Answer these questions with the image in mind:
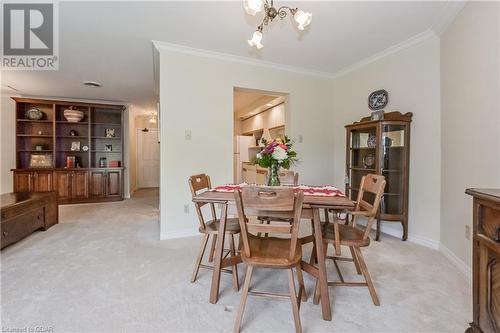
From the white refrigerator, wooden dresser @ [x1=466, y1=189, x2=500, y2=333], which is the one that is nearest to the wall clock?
wooden dresser @ [x1=466, y1=189, x2=500, y2=333]

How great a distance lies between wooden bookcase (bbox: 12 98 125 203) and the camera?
5.00 metres

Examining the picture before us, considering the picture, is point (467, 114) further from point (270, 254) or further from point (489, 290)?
point (270, 254)

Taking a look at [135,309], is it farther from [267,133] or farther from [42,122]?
[42,122]

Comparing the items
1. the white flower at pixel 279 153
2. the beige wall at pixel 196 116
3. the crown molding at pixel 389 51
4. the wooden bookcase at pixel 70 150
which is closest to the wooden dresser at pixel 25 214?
the beige wall at pixel 196 116

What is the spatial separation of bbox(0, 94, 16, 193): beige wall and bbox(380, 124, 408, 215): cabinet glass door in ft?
24.4

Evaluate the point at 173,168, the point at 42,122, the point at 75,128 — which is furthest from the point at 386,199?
the point at 42,122

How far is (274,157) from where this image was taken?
187 centimetres

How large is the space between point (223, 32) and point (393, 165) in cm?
273

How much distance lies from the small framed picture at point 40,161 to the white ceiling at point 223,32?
199cm

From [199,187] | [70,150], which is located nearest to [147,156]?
[70,150]

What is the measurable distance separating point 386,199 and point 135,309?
3.07m

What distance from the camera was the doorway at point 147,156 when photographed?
7.67 metres

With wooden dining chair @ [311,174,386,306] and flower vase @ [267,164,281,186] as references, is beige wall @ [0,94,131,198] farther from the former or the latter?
wooden dining chair @ [311,174,386,306]

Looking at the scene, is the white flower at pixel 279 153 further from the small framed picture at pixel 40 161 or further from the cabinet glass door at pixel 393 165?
the small framed picture at pixel 40 161
